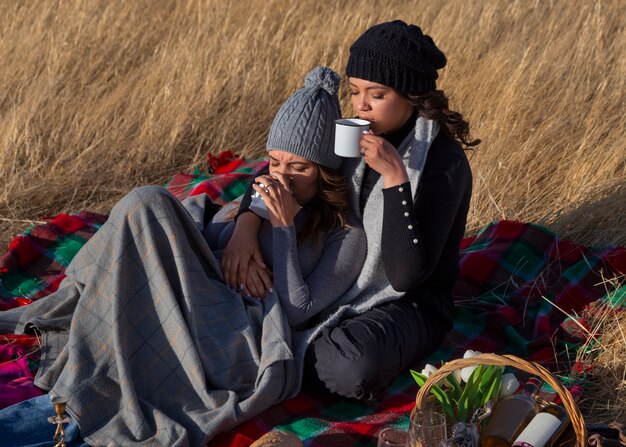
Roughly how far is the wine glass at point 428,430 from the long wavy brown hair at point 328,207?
119 centimetres

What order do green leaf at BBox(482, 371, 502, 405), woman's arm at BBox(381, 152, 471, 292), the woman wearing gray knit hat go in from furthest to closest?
woman's arm at BBox(381, 152, 471, 292) < the woman wearing gray knit hat < green leaf at BBox(482, 371, 502, 405)

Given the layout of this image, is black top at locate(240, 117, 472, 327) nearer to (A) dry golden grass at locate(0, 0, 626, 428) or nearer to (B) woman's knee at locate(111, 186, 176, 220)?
(B) woman's knee at locate(111, 186, 176, 220)

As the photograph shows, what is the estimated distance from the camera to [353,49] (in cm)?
409

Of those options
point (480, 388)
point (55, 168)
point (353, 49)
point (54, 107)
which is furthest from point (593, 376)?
point (54, 107)

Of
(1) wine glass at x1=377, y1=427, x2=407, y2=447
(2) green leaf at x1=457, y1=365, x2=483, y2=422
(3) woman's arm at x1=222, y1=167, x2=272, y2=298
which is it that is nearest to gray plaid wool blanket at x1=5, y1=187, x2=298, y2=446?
(3) woman's arm at x1=222, y1=167, x2=272, y2=298

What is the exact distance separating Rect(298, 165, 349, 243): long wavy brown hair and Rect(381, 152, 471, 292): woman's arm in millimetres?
309

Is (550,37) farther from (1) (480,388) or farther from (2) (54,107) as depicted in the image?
(1) (480,388)

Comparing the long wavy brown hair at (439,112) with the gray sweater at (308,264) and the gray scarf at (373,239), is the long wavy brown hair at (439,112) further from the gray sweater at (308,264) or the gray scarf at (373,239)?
the gray sweater at (308,264)

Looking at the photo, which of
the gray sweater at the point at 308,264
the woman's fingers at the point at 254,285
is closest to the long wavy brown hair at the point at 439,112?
the gray sweater at the point at 308,264

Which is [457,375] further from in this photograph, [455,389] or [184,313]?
[184,313]

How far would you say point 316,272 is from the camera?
13.4 ft

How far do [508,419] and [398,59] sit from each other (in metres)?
1.53

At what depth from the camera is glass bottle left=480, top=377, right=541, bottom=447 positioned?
10.6 ft

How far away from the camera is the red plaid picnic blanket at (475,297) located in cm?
387
